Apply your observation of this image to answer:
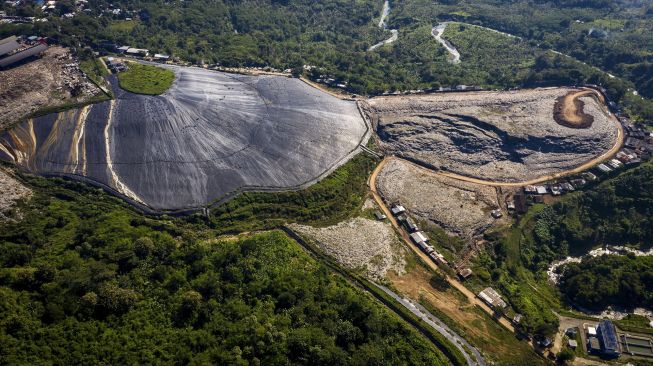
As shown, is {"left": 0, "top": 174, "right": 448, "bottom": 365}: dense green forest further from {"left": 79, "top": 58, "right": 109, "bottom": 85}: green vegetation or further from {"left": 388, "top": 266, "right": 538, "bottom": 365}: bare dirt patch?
{"left": 79, "top": 58, "right": 109, "bottom": 85}: green vegetation

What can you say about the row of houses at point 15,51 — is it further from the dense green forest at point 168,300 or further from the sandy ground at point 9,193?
the dense green forest at point 168,300

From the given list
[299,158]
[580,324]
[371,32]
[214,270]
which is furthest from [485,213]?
[371,32]

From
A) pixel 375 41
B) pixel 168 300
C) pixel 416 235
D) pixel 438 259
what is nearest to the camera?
pixel 168 300

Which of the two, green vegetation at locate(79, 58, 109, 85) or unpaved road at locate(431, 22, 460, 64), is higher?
unpaved road at locate(431, 22, 460, 64)

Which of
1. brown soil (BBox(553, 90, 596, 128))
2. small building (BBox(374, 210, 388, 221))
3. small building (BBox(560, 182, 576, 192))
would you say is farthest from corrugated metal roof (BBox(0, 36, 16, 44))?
brown soil (BBox(553, 90, 596, 128))

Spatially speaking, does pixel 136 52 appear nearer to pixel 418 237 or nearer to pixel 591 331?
pixel 418 237

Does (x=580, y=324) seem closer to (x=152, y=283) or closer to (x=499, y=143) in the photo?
(x=499, y=143)

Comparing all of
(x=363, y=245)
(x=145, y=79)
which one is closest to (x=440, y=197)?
(x=363, y=245)
